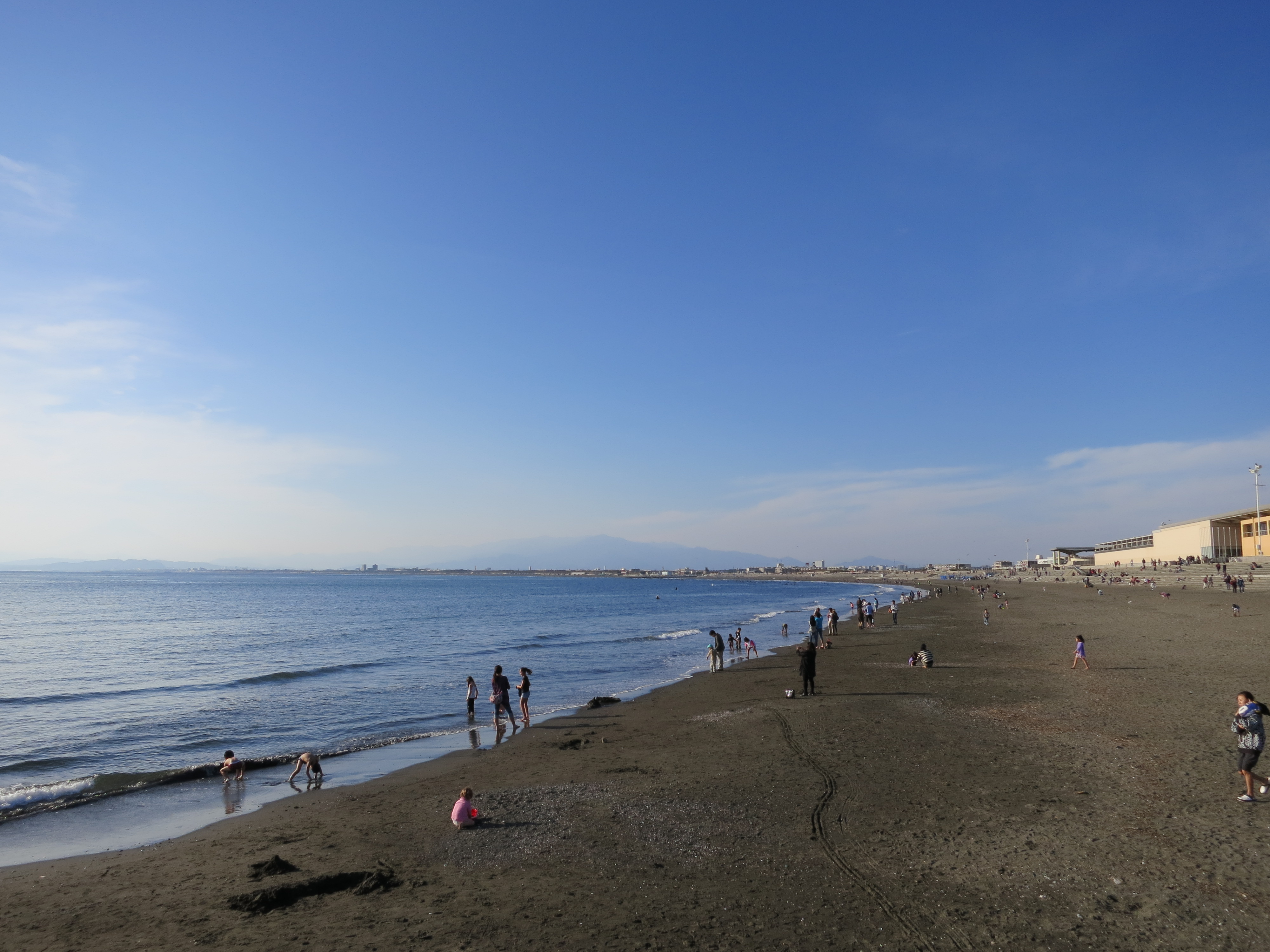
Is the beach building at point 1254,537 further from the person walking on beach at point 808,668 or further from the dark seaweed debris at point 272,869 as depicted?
the dark seaweed debris at point 272,869

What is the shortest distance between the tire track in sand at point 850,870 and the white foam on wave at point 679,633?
3710 cm

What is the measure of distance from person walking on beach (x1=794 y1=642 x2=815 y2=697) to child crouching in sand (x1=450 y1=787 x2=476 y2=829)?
12524 mm

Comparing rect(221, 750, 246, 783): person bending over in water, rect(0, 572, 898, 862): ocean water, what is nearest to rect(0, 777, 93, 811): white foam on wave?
rect(0, 572, 898, 862): ocean water

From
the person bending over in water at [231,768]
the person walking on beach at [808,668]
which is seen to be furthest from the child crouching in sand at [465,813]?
the person walking on beach at [808,668]

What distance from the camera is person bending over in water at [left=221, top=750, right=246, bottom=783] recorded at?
15758 millimetres

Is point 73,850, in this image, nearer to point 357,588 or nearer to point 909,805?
point 909,805

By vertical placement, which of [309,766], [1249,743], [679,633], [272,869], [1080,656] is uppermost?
[1249,743]

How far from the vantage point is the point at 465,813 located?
1091 cm

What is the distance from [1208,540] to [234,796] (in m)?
110

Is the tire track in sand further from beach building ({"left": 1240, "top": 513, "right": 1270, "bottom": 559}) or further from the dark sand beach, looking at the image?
beach building ({"left": 1240, "top": 513, "right": 1270, "bottom": 559})

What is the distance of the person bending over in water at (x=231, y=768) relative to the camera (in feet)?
51.7

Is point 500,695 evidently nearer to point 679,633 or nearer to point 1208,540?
point 679,633

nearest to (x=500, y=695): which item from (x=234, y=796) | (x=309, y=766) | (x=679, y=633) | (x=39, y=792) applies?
(x=309, y=766)

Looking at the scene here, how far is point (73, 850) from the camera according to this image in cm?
1142
